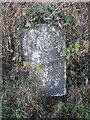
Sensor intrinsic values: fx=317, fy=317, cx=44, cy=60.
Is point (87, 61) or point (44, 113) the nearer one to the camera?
point (44, 113)

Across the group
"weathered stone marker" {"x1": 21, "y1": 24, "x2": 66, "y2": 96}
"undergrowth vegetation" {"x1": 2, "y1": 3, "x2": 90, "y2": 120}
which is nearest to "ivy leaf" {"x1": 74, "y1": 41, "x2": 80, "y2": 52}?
"undergrowth vegetation" {"x1": 2, "y1": 3, "x2": 90, "y2": 120}

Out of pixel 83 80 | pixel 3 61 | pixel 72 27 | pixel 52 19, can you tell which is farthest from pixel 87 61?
pixel 3 61

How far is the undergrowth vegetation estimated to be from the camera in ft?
11.2

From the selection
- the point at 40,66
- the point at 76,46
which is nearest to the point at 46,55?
the point at 40,66

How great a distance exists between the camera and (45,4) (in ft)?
11.2

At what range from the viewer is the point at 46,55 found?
11.6 feet

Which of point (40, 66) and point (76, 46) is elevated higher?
point (76, 46)

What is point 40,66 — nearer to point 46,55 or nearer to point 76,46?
point 46,55

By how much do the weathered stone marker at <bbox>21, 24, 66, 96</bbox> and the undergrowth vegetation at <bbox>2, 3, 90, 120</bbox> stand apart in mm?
66

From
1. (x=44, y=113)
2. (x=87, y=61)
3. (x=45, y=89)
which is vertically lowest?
(x=44, y=113)

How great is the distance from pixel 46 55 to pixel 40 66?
141 mm

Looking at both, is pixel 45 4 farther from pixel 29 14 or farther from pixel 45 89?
pixel 45 89

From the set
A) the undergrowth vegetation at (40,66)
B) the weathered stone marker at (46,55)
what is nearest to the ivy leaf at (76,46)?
the undergrowth vegetation at (40,66)

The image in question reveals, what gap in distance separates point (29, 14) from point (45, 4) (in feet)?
0.67
